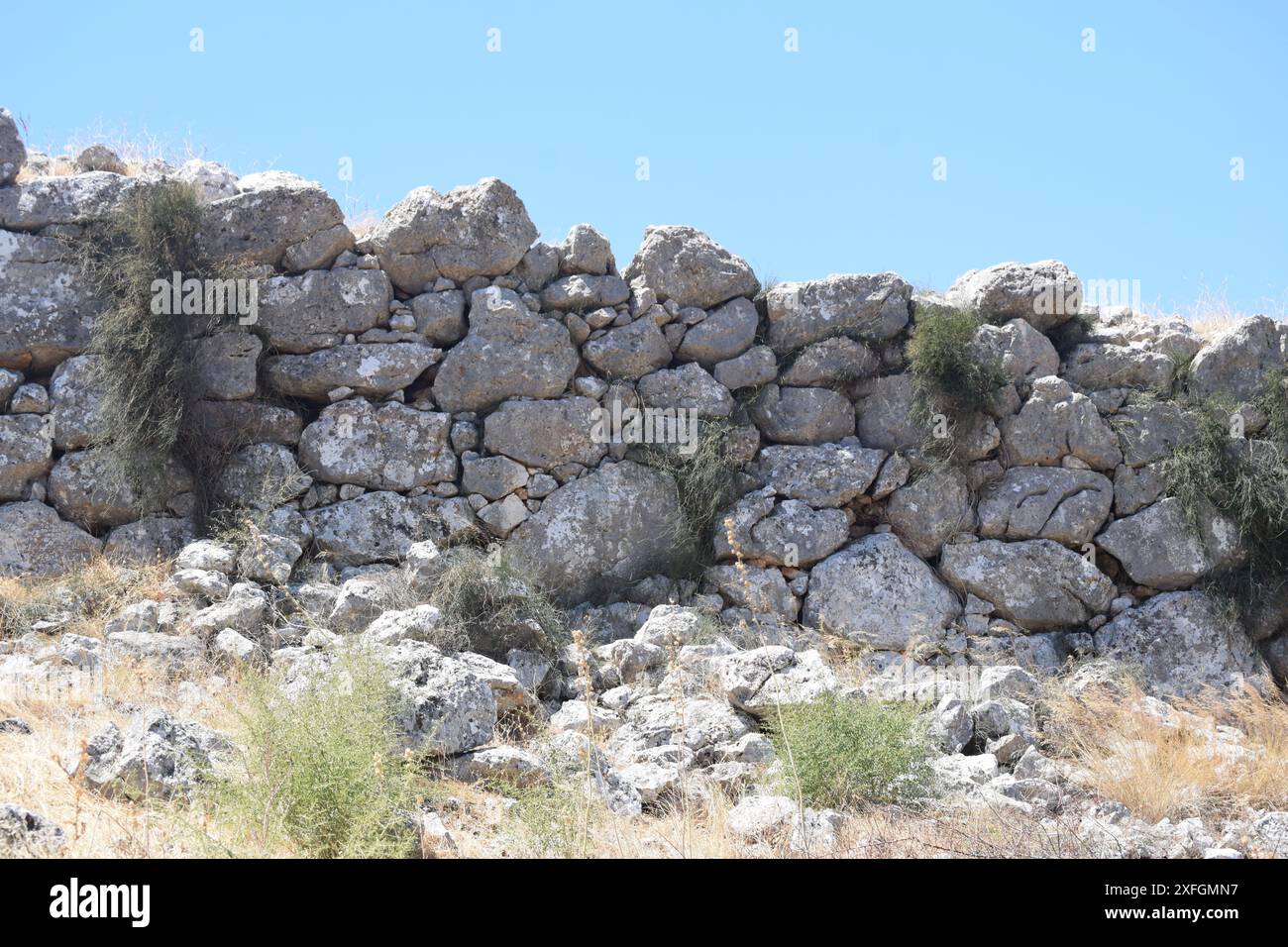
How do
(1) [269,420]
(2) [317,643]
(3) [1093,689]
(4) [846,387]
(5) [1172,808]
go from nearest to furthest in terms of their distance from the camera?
(5) [1172,808], (2) [317,643], (3) [1093,689], (1) [269,420], (4) [846,387]

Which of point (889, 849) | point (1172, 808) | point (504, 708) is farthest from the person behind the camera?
point (504, 708)

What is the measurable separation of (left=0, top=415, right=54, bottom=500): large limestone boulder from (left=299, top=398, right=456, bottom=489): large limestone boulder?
6.09 feet

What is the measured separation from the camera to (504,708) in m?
6.31

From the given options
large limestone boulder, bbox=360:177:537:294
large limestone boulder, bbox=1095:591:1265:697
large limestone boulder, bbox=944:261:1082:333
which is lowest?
large limestone boulder, bbox=1095:591:1265:697

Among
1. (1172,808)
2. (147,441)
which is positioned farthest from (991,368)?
(147,441)

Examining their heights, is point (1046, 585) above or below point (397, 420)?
below

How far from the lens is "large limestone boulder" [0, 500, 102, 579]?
7.97 meters

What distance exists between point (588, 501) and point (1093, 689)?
12.9ft

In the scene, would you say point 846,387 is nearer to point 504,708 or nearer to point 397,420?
point 397,420

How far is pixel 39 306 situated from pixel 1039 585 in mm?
8134

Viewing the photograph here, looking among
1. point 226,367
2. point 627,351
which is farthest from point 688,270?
point 226,367

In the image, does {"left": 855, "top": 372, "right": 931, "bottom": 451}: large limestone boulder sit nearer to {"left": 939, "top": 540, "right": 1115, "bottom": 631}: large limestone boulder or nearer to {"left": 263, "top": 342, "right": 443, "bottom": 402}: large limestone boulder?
{"left": 939, "top": 540, "right": 1115, "bottom": 631}: large limestone boulder

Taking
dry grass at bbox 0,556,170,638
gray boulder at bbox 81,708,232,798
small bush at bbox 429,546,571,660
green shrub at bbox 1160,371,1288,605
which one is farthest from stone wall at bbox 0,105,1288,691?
gray boulder at bbox 81,708,232,798

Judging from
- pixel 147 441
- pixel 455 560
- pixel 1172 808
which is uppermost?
pixel 147 441
